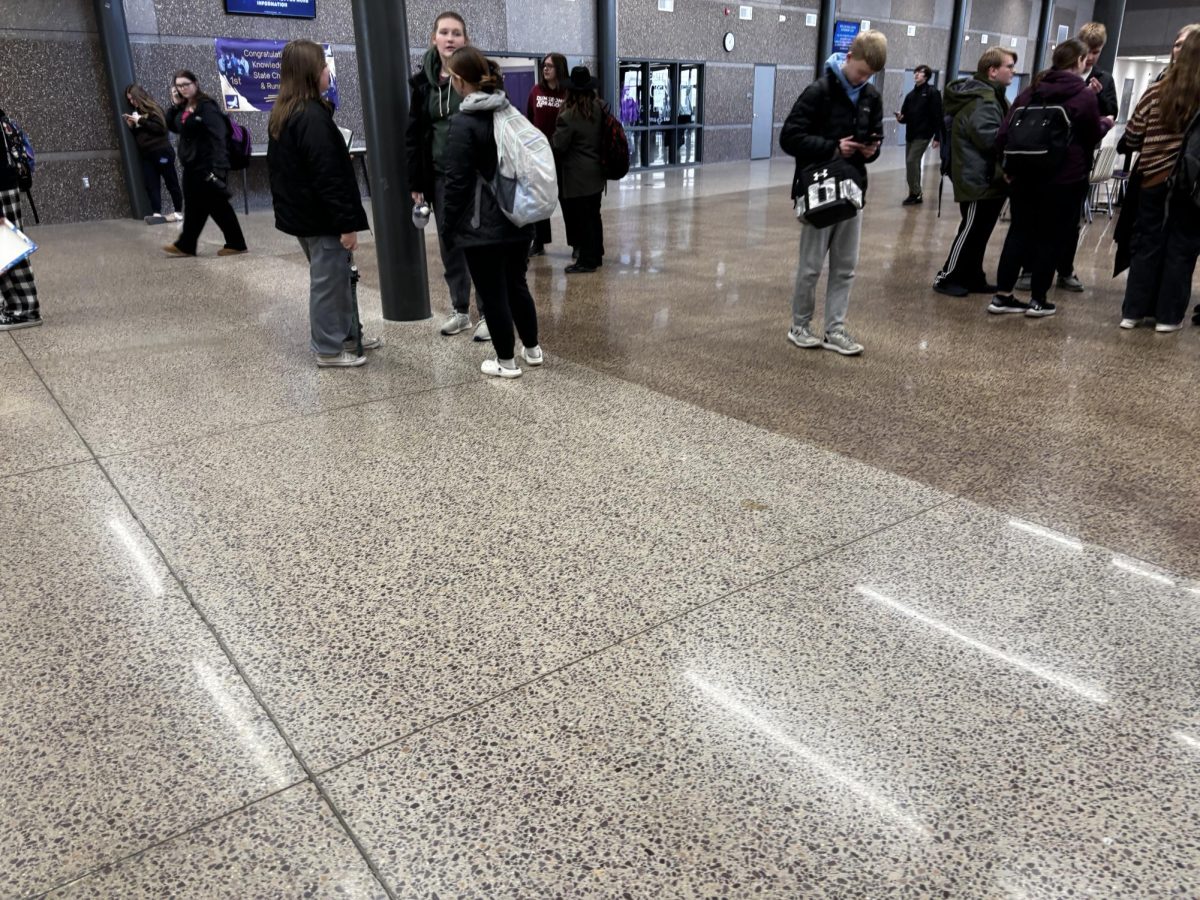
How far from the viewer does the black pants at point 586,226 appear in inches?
291

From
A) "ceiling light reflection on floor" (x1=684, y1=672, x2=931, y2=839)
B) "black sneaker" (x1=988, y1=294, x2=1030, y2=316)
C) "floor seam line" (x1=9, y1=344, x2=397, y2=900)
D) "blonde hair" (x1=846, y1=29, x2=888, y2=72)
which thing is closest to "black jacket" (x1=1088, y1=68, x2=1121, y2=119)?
"black sneaker" (x1=988, y1=294, x2=1030, y2=316)

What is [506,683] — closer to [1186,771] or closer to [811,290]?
[1186,771]

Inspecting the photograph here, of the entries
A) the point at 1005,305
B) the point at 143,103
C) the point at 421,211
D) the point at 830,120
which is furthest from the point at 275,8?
the point at 1005,305

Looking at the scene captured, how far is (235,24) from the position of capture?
466 inches

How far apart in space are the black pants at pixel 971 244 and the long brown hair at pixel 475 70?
363cm

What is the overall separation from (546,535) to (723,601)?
2.34 ft

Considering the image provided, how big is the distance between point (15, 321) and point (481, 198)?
3854 mm

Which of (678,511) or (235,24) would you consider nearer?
(678,511)

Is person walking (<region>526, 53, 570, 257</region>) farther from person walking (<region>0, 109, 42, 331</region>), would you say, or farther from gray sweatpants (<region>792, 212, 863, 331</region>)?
person walking (<region>0, 109, 42, 331</region>)

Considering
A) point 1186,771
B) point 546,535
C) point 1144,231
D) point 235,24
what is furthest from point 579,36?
point 1186,771

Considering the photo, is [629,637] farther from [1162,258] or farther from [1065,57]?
[1065,57]

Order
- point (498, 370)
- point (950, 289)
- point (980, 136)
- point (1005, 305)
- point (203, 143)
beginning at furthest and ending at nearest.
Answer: point (203, 143), point (950, 289), point (1005, 305), point (980, 136), point (498, 370)

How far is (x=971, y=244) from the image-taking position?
6426 millimetres

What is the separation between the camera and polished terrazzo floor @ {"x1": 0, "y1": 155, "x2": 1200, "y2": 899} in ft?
5.65
